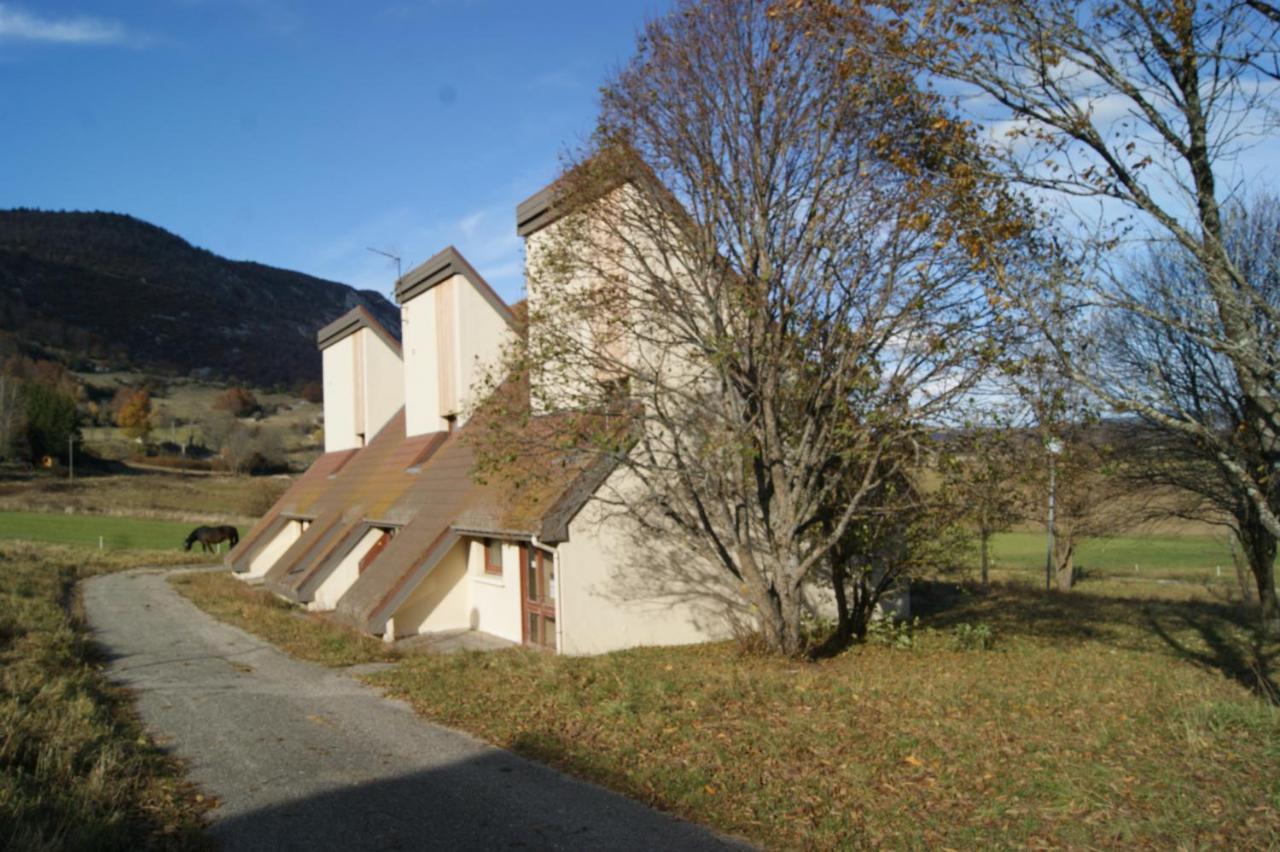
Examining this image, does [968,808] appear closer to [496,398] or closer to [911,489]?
[911,489]

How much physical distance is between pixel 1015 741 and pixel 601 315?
7.83 metres

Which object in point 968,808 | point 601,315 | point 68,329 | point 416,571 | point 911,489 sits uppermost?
point 68,329

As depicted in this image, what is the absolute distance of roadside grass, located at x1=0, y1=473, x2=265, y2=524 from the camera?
5862cm

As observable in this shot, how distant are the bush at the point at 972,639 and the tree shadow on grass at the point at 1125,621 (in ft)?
2.88

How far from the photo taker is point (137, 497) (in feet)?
212

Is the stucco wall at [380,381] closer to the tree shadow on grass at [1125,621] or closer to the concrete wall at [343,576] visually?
the concrete wall at [343,576]

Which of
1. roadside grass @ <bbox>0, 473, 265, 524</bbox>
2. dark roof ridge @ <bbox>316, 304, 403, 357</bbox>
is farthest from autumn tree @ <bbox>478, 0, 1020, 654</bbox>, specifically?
roadside grass @ <bbox>0, 473, 265, 524</bbox>

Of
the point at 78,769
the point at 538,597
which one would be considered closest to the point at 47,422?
the point at 538,597

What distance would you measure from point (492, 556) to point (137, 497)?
182ft

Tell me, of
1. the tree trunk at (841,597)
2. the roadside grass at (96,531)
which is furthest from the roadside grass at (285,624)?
the roadside grass at (96,531)

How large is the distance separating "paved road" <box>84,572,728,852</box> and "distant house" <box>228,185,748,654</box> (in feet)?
11.7

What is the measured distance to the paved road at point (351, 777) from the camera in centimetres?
709

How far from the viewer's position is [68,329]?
151 metres

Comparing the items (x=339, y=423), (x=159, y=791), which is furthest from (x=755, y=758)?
(x=339, y=423)
